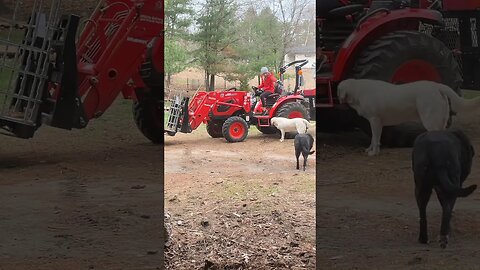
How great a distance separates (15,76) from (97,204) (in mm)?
682

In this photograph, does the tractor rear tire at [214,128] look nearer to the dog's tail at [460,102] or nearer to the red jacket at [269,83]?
the red jacket at [269,83]

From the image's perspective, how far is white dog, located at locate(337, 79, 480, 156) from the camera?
2.61 metres

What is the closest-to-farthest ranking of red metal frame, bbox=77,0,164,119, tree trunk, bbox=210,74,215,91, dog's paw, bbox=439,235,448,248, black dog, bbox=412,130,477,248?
black dog, bbox=412,130,477,248, dog's paw, bbox=439,235,448,248, red metal frame, bbox=77,0,164,119, tree trunk, bbox=210,74,215,91

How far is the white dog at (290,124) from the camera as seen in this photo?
2.84 metres

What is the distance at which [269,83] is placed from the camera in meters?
2.90

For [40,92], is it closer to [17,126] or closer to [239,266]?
[17,126]

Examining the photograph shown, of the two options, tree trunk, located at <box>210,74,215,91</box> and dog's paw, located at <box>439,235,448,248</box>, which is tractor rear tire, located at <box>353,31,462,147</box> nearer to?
dog's paw, located at <box>439,235,448,248</box>

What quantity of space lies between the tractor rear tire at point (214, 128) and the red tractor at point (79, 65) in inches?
8.8

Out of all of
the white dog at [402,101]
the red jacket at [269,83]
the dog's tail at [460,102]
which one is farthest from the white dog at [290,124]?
the dog's tail at [460,102]

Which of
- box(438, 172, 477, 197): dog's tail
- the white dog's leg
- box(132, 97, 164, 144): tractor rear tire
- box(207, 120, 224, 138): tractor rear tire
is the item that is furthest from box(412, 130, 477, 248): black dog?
box(132, 97, 164, 144): tractor rear tire

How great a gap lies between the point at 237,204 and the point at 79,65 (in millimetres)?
976

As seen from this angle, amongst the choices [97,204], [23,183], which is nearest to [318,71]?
[97,204]

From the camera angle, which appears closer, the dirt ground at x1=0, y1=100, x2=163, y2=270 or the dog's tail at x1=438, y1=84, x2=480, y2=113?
the dog's tail at x1=438, y1=84, x2=480, y2=113

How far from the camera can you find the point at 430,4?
2.61 m
